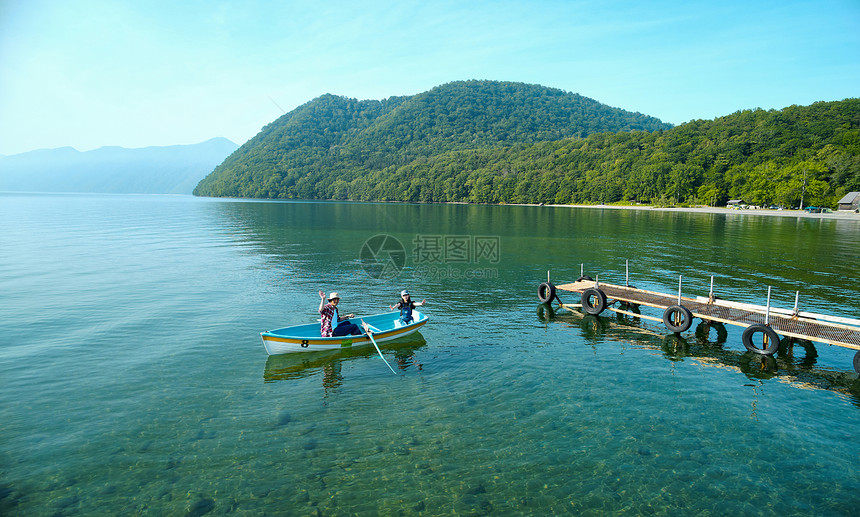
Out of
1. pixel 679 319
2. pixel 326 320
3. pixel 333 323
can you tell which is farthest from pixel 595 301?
pixel 326 320

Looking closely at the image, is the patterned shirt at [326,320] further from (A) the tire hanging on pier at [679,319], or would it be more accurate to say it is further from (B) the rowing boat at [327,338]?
(A) the tire hanging on pier at [679,319]

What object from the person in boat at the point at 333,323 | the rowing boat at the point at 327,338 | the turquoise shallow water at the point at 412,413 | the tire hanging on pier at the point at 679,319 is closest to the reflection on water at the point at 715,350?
the turquoise shallow water at the point at 412,413

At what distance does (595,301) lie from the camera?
29656 millimetres

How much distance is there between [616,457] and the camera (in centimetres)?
1329

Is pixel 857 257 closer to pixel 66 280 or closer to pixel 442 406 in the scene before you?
pixel 442 406

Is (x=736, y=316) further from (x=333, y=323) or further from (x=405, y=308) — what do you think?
(x=333, y=323)

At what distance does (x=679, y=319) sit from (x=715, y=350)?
273 centimetres

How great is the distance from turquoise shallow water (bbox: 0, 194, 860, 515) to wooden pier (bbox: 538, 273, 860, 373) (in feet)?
3.39

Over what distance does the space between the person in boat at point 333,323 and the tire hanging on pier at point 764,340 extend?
19.8m

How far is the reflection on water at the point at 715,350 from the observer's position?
18875mm

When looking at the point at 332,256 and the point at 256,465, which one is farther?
the point at 332,256

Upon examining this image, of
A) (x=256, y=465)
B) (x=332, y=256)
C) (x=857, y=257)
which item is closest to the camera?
(x=256, y=465)

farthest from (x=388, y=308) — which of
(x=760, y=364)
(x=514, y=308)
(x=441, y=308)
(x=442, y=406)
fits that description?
(x=760, y=364)

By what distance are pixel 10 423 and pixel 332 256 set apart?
37.6 metres
